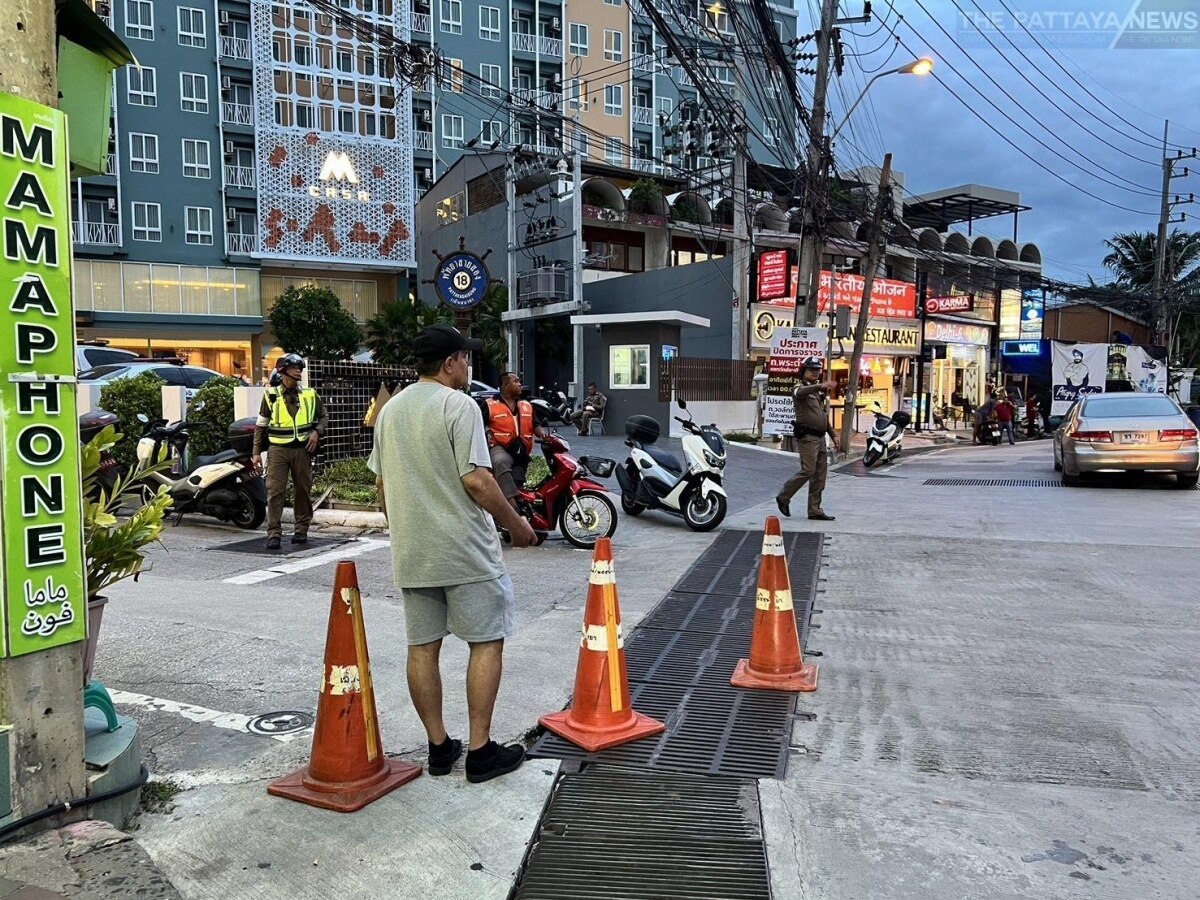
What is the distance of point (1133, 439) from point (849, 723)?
35.7ft

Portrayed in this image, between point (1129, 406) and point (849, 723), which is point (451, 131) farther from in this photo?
point (849, 723)

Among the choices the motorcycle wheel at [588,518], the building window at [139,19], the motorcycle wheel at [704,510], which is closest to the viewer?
the motorcycle wheel at [588,518]

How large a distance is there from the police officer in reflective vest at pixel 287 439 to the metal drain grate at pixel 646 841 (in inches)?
230

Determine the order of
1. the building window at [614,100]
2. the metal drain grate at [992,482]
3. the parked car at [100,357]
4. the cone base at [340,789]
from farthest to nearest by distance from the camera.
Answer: the building window at [614,100]
the parked car at [100,357]
the metal drain grate at [992,482]
the cone base at [340,789]

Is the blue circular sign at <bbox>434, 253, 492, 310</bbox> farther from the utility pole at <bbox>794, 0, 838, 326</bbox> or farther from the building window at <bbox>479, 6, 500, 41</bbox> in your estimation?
the building window at <bbox>479, 6, 500, 41</bbox>

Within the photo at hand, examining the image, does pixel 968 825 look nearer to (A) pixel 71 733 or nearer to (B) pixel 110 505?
(A) pixel 71 733

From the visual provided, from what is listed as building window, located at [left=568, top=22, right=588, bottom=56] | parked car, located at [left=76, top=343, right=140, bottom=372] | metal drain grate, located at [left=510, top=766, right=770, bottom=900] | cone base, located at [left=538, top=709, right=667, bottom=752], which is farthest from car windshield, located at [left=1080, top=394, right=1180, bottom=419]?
building window, located at [left=568, top=22, right=588, bottom=56]

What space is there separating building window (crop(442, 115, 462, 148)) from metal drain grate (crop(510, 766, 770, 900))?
44.7m

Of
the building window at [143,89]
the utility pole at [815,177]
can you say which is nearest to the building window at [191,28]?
the building window at [143,89]

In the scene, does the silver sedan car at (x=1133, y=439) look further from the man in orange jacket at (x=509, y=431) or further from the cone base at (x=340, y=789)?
the cone base at (x=340, y=789)

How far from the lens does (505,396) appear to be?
8383 millimetres

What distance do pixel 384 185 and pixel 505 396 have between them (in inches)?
1410

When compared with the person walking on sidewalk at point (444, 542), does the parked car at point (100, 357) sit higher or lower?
higher

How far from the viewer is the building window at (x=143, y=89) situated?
3706 centimetres
